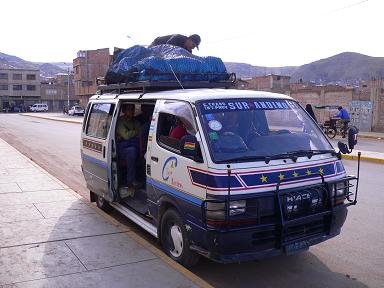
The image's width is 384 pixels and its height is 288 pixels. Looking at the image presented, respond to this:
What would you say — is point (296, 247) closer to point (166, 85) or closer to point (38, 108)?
point (166, 85)

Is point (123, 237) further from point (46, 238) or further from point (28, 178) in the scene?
point (28, 178)

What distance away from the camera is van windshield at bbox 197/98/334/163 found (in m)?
4.63

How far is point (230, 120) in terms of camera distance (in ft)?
16.2

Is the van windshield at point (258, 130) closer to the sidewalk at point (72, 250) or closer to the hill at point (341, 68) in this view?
the sidewalk at point (72, 250)

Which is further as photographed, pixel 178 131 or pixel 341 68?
pixel 341 68

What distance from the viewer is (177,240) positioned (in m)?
4.96

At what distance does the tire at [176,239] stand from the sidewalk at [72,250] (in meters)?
0.17

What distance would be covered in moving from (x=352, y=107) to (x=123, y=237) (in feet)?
85.7

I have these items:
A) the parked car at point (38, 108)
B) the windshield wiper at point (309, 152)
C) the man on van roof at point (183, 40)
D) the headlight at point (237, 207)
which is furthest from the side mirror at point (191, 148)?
the parked car at point (38, 108)

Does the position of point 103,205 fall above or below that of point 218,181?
below

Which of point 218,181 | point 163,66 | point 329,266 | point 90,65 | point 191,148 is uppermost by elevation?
point 90,65

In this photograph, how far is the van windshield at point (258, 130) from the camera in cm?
→ 463

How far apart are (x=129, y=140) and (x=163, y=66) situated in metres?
1.29

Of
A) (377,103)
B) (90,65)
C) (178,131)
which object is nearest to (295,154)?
(178,131)
